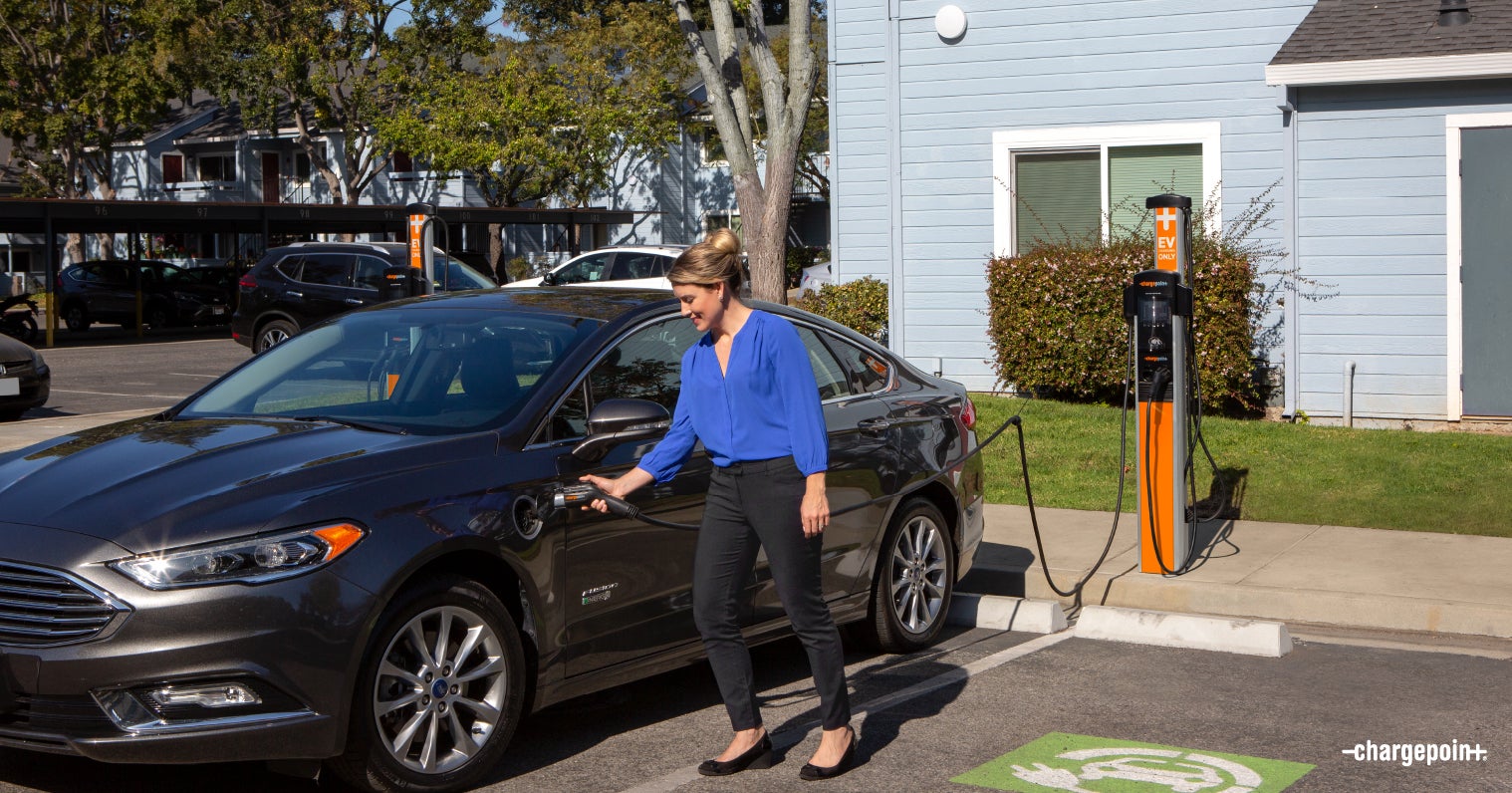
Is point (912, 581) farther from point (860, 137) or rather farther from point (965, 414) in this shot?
point (860, 137)

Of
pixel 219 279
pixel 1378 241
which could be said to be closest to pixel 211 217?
pixel 219 279

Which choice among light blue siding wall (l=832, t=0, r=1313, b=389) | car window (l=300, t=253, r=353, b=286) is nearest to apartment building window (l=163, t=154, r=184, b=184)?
car window (l=300, t=253, r=353, b=286)

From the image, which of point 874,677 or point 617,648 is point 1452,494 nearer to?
point 874,677

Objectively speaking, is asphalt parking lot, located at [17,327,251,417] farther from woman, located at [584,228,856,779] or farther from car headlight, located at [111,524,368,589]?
woman, located at [584,228,856,779]

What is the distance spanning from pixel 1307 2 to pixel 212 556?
11.9 metres

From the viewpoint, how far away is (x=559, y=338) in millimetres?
5621

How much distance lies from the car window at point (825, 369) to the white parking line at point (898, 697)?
126 centimetres

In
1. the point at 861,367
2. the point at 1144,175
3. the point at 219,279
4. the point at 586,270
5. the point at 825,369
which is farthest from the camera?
the point at 219,279

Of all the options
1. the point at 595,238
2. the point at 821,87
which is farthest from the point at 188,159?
the point at 821,87

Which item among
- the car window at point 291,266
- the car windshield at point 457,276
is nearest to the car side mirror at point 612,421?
the car windshield at point 457,276

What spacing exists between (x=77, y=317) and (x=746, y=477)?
34.1m

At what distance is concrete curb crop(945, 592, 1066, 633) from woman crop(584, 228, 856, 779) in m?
2.53

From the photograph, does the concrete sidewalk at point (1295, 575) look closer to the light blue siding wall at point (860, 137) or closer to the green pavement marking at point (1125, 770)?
the green pavement marking at point (1125, 770)

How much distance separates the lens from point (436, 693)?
15.6 ft
